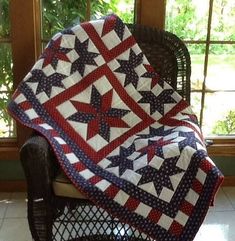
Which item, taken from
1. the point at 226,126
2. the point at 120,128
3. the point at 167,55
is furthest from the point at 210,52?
the point at 120,128

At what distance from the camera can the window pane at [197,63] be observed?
232cm

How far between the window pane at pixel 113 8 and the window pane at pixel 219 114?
26.6 inches

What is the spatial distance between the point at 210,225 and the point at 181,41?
98 cm

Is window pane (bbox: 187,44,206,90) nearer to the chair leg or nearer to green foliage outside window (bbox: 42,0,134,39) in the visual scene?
green foliage outside window (bbox: 42,0,134,39)

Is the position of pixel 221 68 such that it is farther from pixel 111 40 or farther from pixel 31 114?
pixel 31 114

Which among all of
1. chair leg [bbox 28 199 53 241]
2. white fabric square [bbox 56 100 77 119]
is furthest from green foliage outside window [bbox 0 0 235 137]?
chair leg [bbox 28 199 53 241]

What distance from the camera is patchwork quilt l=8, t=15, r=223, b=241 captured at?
1595 millimetres

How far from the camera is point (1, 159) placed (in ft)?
7.73

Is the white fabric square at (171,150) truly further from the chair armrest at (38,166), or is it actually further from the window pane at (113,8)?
the window pane at (113,8)

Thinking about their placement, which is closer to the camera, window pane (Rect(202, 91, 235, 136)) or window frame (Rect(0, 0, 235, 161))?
window frame (Rect(0, 0, 235, 161))

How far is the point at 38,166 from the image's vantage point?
1575 mm

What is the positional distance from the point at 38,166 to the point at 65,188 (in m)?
0.15

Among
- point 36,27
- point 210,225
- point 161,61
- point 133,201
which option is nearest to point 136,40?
point 161,61

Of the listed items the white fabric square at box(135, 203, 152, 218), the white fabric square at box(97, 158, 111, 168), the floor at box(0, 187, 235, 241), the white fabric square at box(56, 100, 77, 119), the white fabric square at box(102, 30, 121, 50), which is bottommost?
the floor at box(0, 187, 235, 241)
